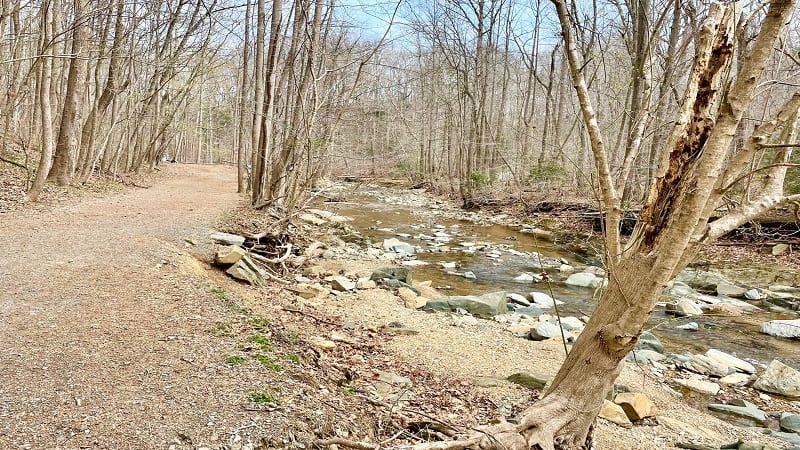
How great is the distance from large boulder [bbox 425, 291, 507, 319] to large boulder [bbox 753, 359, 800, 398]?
309 centimetres

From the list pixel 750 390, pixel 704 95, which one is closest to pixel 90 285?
pixel 704 95

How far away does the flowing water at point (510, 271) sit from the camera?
673 centimetres

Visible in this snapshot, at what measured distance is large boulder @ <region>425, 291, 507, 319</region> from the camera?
712 centimetres

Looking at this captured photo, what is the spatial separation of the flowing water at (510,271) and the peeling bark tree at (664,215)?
26cm

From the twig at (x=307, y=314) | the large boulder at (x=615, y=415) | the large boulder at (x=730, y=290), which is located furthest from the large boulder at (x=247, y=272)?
the large boulder at (x=730, y=290)

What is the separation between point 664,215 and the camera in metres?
2.61

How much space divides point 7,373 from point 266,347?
1.60m

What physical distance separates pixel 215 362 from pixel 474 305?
4.42 m

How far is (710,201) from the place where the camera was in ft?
7.98

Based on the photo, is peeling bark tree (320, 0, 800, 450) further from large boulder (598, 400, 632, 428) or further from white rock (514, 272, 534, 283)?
white rock (514, 272, 534, 283)

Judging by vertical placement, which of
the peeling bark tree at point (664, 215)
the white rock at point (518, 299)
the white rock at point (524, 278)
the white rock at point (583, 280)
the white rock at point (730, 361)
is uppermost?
the peeling bark tree at point (664, 215)

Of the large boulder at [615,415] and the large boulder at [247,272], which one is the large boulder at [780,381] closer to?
the large boulder at [615,415]

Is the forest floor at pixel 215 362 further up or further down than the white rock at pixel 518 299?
further up

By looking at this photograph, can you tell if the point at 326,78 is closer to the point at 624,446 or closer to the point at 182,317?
the point at 182,317
